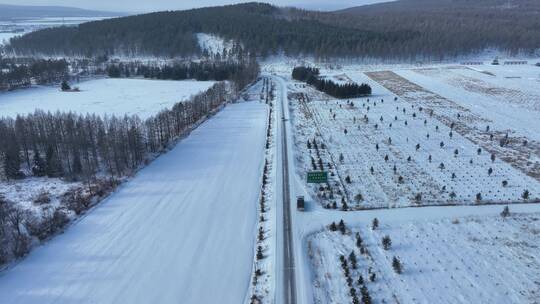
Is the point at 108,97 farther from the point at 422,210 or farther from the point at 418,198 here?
the point at 422,210

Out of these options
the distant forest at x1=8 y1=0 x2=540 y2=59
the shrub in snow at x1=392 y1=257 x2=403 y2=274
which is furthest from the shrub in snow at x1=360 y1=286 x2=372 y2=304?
the distant forest at x1=8 y1=0 x2=540 y2=59

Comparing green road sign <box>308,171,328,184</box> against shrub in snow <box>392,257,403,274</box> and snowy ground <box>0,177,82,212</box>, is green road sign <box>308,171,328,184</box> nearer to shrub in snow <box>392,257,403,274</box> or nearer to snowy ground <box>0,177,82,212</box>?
shrub in snow <box>392,257,403,274</box>

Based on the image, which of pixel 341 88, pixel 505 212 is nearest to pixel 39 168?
pixel 505 212

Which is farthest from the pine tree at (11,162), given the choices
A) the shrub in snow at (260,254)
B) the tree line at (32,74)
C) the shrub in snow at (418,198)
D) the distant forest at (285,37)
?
the distant forest at (285,37)

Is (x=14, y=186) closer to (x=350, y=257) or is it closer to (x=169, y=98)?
(x=350, y=257)

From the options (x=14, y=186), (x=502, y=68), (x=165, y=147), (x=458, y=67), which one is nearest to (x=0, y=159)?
(x=14, y=186)
